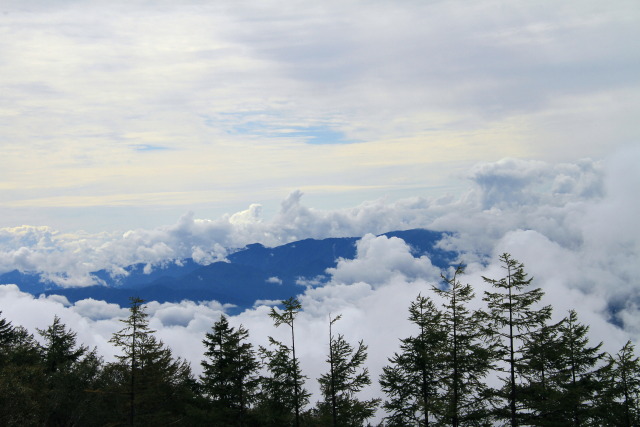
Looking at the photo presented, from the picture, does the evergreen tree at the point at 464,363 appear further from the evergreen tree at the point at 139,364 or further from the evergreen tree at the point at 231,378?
the evergreen tree at the point at 139,364

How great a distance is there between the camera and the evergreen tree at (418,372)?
2377 cm

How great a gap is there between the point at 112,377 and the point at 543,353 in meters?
34.1

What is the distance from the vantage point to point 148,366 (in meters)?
28.4

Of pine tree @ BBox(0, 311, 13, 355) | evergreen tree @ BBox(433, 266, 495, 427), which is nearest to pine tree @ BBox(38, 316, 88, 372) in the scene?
pine tree @ BBox(0, 311, 13, 355)

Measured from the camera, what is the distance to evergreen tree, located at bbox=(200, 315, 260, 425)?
29656 mm

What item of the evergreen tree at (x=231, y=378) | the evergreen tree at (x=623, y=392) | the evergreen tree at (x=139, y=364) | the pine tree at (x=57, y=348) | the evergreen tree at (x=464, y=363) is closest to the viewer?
the evergreen tree at (x=464, y=363)

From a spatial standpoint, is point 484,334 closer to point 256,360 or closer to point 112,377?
point 256,360

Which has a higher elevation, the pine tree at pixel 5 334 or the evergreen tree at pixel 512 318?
the pine tree at pixel 5 334

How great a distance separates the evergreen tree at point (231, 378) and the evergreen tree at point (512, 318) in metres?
15.6

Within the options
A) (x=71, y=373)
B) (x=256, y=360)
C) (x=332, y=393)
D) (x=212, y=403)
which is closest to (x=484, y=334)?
(x=332, y=393)

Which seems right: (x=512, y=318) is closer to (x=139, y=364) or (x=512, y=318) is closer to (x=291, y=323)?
(x=291, y=323)

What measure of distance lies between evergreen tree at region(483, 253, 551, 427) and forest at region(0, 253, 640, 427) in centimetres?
5

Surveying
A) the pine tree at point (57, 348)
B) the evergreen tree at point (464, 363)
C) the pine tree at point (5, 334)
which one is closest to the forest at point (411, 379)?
the evergreen tree at point (464, 363)

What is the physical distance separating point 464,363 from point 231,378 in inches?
606
